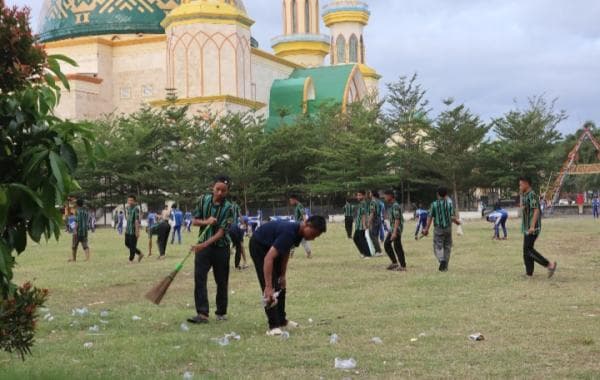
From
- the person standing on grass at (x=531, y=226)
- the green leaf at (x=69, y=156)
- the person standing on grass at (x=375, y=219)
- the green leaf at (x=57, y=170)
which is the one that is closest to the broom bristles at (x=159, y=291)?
the green leaf at (x=69, y=156)

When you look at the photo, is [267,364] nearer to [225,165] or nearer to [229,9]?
[225,165]

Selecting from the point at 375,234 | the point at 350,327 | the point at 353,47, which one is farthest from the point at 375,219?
the point at 353,47

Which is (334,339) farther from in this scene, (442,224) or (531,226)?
(442,224)

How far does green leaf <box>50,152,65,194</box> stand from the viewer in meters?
3.79

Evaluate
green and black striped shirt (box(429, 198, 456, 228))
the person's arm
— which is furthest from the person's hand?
green and black striped shirt (box(429, 198, 456, 228))

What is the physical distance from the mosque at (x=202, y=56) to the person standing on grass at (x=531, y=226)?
3156cm

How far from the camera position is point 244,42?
141 ft

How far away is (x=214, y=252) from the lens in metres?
8.00

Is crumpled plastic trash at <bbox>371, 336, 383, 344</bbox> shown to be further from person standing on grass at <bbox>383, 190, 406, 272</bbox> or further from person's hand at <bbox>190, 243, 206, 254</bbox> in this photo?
person standing on grass at <bbox>383, 190, 406, 272</bbox>

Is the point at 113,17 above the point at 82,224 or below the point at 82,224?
above

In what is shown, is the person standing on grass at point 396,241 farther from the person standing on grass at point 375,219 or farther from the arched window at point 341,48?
the arched window at point 341,48

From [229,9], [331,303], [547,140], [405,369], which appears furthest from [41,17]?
[405,369]

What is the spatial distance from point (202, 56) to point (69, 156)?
3853cm

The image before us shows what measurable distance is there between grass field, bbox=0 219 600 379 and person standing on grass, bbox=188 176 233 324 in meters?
0.21
